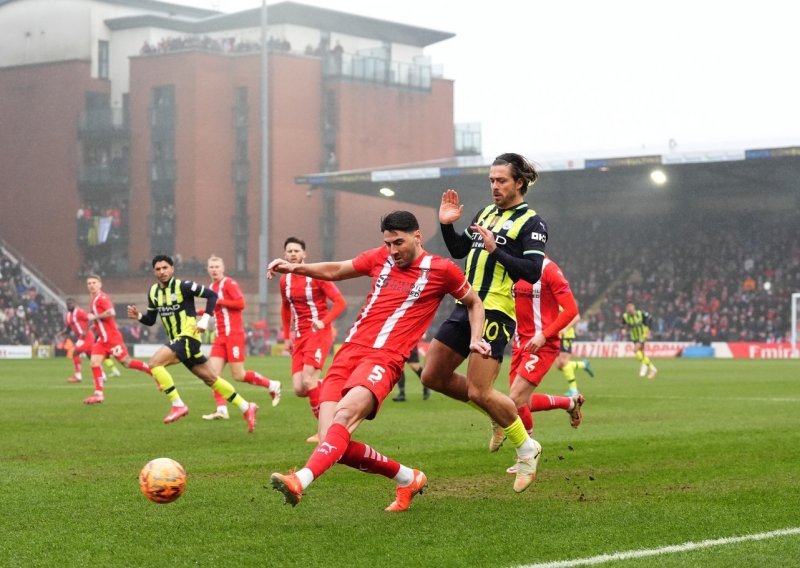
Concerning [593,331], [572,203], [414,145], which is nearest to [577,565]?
[593,331]

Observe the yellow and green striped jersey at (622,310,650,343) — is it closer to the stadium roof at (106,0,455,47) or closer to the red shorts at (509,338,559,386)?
the red shorts at (509,338,559,386)

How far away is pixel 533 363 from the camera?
11.1 m

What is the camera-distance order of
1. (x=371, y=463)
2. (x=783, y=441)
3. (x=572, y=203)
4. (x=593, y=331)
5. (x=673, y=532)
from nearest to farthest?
1. (x=673, y=532)
2. (x=371, y=463)
3. (x=783, y=441)
4. (x=593, y=331)
5. (x=572, y=203)

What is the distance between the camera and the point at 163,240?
62812 millimetres

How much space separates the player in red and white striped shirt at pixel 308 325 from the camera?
1483 centimetres

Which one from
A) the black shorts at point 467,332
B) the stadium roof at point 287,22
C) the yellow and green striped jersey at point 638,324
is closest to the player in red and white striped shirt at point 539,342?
the black shorts at point 467,332

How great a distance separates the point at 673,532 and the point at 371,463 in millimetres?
2075

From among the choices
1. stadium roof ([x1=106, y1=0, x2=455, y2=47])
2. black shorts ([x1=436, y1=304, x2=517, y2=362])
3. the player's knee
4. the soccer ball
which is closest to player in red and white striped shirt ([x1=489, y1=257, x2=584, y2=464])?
black shorts ([x1=436, y1=304, x2=517, y2=362])

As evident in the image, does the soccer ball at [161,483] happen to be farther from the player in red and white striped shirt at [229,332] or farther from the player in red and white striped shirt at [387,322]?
the player in red and white striped shirt at [229,332]

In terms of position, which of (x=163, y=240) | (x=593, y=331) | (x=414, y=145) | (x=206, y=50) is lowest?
(x=593, y=331)

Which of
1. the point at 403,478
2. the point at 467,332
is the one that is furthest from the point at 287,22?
the point at 403,478

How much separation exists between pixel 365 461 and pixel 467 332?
152 cm

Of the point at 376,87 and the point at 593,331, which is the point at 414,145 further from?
the point at 593,331

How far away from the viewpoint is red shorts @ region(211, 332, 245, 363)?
17.5 m
